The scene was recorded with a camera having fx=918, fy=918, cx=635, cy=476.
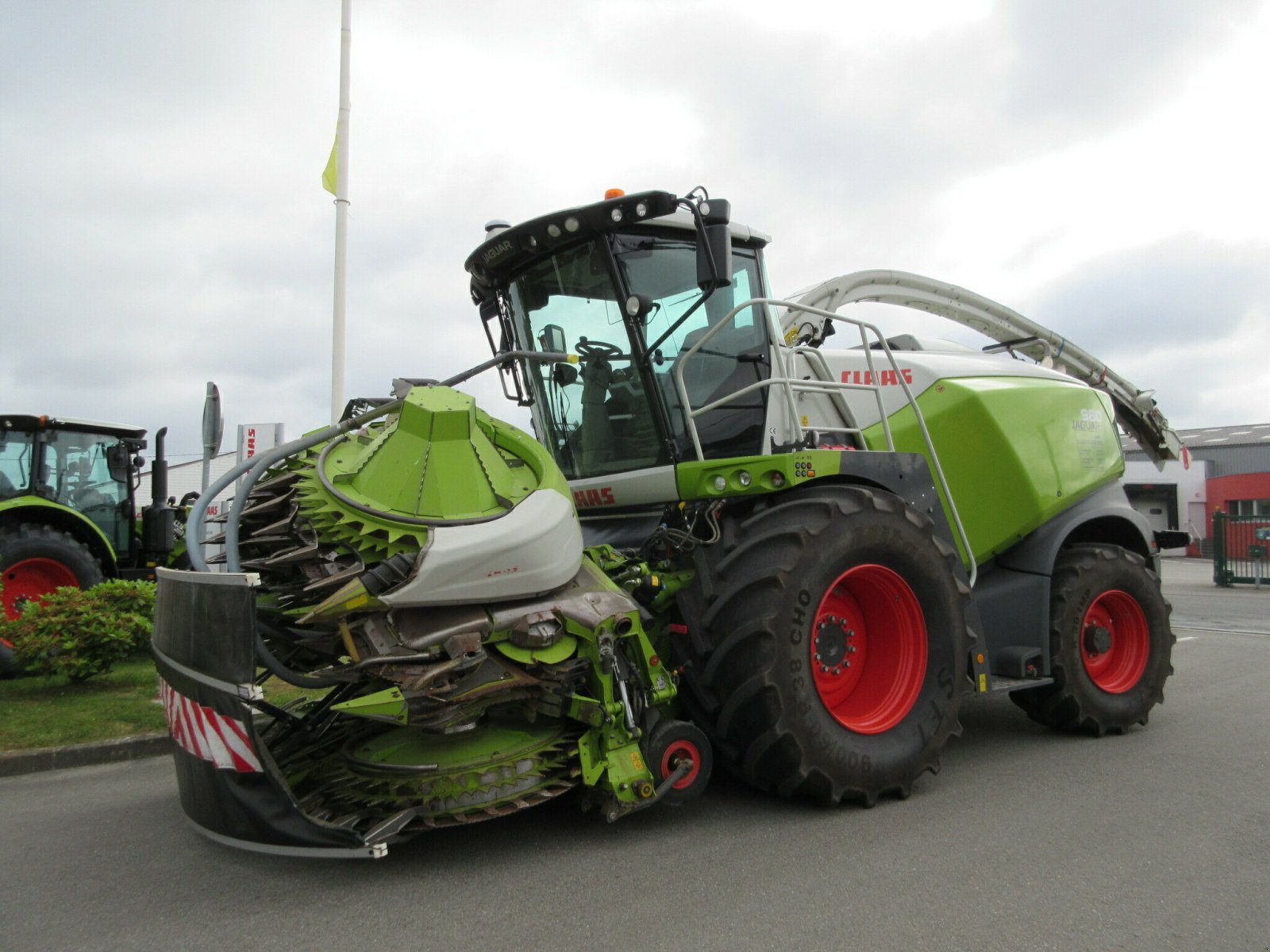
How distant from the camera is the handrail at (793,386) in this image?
462 cm

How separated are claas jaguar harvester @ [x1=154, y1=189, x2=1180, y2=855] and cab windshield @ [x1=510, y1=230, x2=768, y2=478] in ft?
0.05

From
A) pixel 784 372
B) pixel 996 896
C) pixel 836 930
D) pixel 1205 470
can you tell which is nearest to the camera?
pixel 836 930

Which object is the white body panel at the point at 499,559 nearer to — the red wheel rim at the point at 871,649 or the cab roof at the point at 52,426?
the red wheel rim at the point at 871,649

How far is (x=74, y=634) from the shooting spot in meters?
6.68

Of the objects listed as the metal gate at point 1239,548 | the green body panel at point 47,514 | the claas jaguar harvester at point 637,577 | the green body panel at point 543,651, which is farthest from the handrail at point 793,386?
the metal gate at point 1239,548

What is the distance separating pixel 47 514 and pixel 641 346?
23.9 ft

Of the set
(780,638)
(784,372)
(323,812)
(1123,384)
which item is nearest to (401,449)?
(323,812)

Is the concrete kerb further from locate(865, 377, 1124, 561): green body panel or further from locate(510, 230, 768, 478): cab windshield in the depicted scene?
locate(865, 377, 1124, 561): green body panel

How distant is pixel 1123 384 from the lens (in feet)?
27.8

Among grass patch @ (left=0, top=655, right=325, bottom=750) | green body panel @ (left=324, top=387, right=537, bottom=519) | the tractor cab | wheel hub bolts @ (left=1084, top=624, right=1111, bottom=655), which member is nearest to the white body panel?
green body panel @ (left=324, top=387, right=537, bottom=519)

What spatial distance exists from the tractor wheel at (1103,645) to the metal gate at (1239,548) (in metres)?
17.2

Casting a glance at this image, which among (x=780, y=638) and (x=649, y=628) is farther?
(x=649, y=628)

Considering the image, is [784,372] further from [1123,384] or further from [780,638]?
[1123,384]

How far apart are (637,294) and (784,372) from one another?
94 cm
